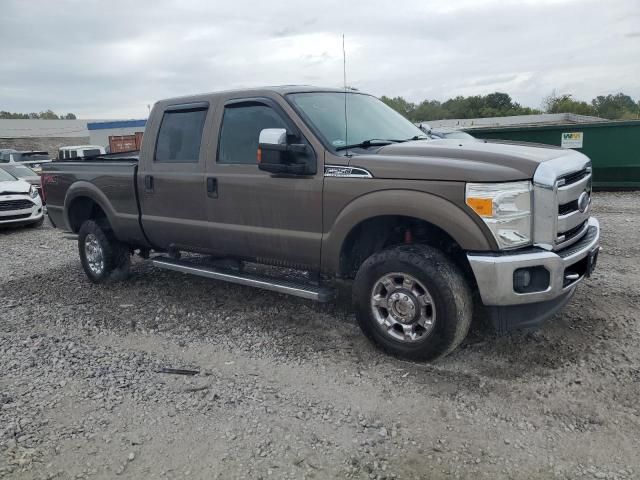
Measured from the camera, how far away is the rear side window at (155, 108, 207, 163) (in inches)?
207

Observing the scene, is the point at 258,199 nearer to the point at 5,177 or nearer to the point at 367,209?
the point at 367,209

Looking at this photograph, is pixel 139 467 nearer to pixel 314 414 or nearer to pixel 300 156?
pixel 314 414

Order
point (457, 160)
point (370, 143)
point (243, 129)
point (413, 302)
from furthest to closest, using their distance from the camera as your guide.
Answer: point (243, 129) → point (370, 143) → point (413, 302) → point (457, 160)

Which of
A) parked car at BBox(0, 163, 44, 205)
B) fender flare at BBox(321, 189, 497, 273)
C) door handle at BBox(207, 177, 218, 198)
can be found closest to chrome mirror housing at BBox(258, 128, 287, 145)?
fender flare at BBox(321, 189, 497, 273)

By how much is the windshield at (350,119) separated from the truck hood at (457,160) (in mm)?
410

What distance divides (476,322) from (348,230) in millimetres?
1467

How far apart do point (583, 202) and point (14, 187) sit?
37.3ft

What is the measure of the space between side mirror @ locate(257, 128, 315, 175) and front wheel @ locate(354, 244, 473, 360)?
93cm

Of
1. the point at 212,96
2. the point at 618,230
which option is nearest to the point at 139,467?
the point at 212,96

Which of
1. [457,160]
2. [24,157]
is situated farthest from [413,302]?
[24,157]

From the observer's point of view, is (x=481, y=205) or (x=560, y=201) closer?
(x=481, y=205)

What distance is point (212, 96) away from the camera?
519cm

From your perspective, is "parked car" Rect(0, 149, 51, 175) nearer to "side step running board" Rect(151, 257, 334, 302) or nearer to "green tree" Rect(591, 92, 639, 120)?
"side step running board" Rect(151, 257, 334, 302)

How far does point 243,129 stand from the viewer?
16.1 ft
